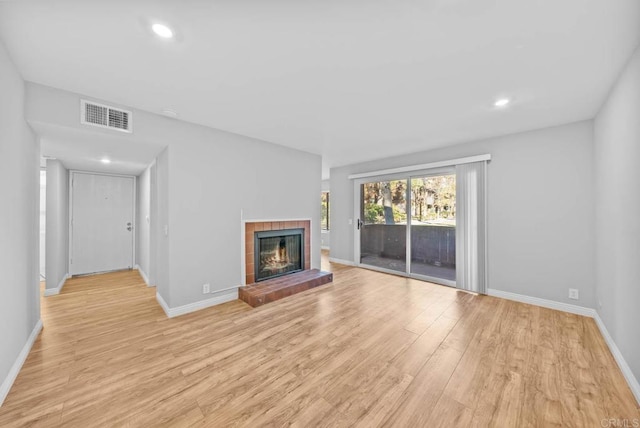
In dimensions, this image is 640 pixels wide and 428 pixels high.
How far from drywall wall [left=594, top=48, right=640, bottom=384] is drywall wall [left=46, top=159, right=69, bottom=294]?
21.1 feet

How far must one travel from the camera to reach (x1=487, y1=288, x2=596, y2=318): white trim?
2867 millimetres

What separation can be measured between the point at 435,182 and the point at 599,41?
109 inches

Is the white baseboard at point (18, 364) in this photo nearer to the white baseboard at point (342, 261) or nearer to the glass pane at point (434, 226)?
the white baseboard at point (342, 261)

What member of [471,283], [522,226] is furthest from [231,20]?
[471,283]

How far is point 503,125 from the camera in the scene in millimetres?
3088

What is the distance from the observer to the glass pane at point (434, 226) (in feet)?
13.4

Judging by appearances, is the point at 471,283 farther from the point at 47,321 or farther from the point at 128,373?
the point at 47,321

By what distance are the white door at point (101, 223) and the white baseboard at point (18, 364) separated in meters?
2.69

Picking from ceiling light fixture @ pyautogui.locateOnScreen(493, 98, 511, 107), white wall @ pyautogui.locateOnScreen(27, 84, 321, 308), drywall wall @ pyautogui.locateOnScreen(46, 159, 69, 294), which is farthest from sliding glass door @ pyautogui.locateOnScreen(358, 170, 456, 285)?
drywall wall @ pyautogui.locateOnScreen(46, 159, 69, 294)

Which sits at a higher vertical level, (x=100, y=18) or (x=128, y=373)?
(x=100, y=18)

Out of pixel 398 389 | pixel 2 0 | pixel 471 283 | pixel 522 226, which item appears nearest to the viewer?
pixel 2 0

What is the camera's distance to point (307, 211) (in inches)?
175

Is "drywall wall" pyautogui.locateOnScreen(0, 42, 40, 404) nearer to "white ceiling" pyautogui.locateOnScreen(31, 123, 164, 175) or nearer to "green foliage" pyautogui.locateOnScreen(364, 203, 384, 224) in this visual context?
"white ceiling" pyautogui.locateOnScreen(31, 123, 164, 175)

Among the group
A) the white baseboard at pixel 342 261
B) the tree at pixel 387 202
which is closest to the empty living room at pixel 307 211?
the tree at pixel 387 202
